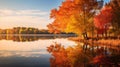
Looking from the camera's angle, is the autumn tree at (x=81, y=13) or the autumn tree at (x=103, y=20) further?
the autumn tree at (x=81, y=13)

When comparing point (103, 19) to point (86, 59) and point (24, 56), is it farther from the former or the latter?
point (86, 59)

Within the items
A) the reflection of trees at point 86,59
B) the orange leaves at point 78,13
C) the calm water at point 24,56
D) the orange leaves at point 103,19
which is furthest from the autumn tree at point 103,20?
the reflection of trees at point 86,59

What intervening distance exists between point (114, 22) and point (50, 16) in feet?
68.3

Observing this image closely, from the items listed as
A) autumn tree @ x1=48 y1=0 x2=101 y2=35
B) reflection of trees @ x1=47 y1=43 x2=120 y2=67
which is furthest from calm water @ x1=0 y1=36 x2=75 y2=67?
autumn tree @ x1=48 y1=0 x2=101 y2=35

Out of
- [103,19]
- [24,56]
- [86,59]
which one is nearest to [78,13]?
[103,19]

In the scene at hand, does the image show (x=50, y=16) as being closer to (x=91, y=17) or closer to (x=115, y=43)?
(x=91, y=17)

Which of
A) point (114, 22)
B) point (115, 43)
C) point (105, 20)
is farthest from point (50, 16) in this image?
point (115, 43)

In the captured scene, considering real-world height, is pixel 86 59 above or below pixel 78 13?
below

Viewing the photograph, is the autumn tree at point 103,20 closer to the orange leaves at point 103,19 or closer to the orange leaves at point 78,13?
the orange leaves at point 103,19

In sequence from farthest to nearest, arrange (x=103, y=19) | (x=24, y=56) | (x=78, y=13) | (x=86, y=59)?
(x=78, y=13) → (x=103, y=19) → (x=24, y=56) → (x=86, y=59)

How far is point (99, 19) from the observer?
47250mm

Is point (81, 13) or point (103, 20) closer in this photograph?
point (103, 20)

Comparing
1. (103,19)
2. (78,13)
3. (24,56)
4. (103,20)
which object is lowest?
(24,56)

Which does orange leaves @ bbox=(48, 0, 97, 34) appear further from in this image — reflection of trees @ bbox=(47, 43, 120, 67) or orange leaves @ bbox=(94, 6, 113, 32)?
reflection of trees @ bbox=(47, 43, 120, 67)
